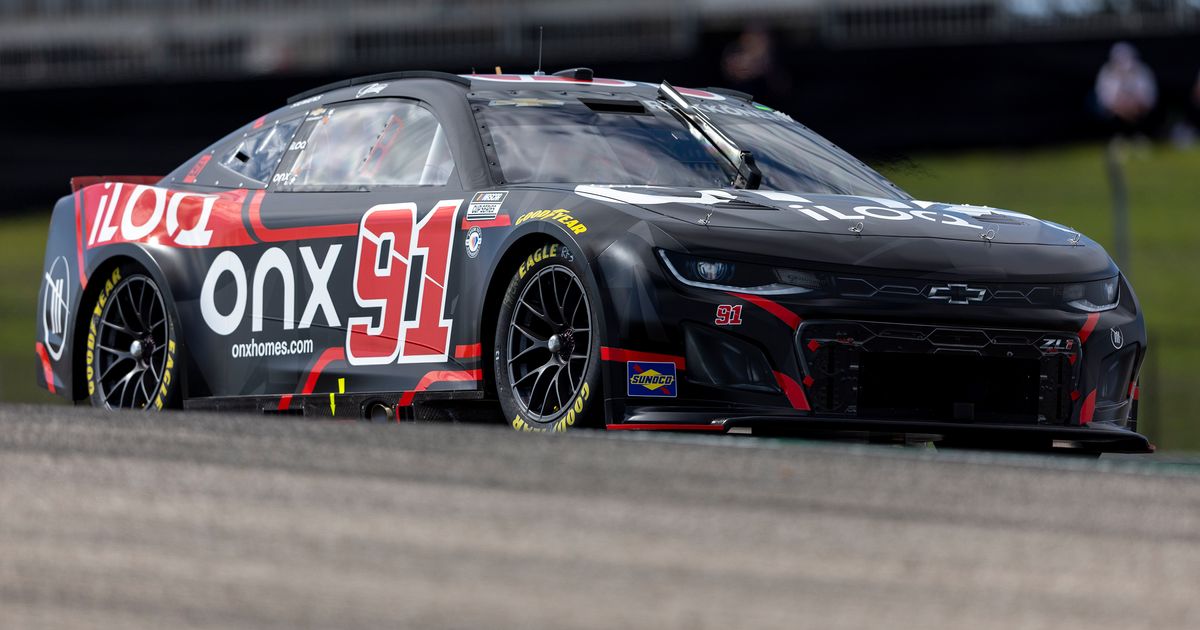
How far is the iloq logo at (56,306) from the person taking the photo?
8.73 metres

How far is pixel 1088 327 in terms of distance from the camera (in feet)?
22.3

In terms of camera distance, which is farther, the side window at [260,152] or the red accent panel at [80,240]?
the red accent panel at [80,240]

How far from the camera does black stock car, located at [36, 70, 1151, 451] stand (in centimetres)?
640

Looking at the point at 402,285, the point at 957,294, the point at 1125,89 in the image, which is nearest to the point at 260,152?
the point at 402,285

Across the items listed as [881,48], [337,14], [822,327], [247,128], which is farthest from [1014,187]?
[822,327]

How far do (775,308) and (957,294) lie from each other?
0.59 m

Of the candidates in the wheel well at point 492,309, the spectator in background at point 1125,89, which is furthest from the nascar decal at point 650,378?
the spectator in background at point 1125,89

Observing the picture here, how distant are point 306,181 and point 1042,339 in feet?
9.36

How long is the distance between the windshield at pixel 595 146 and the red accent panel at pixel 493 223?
0.25m

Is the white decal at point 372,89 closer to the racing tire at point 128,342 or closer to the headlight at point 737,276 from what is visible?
the racing tire at point 128,342

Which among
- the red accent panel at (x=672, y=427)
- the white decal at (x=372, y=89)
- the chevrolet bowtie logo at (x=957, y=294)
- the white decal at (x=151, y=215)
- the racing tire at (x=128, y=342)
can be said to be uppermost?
the white decal at (x=372, y=89)

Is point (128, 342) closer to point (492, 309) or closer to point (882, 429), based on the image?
point (492, 309)

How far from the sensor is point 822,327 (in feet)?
21.0

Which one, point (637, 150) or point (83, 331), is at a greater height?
point (637, 150)
